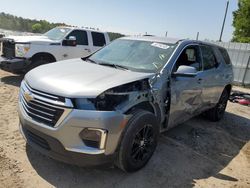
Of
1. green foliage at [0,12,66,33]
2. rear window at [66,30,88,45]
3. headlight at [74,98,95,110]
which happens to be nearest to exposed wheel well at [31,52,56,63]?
rear window at [66,30,88,45]

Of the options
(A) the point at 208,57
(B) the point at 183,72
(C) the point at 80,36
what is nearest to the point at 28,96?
(B) the point at 183,72

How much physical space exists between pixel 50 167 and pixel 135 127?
1.24m

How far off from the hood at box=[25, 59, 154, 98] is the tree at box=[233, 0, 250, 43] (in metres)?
25.1

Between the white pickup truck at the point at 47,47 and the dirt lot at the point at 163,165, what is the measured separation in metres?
2.18

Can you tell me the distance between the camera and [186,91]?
463 cm

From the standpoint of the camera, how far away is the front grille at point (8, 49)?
8.12 meters

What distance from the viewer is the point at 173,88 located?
13.9 ft

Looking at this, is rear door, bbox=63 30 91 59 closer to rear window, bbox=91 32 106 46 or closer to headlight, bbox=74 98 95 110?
→ rear window, bbox=91 32 106 46

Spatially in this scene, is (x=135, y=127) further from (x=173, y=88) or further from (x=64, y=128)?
(x=173, y=88)

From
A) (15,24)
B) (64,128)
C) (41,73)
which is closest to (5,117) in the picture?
(41,73)

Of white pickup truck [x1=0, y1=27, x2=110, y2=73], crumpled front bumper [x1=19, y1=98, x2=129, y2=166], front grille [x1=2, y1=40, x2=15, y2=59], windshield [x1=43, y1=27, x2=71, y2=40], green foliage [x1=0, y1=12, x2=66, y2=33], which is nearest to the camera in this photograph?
crumpled front bumper [x1=19, y1=98, x2=129, y2=166]

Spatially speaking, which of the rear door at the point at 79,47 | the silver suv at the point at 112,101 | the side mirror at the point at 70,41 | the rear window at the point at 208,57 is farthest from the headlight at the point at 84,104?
the rear door at the point at 79,47

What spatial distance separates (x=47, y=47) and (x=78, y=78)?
545 cm

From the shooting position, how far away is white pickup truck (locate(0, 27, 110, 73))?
796 centimetres
